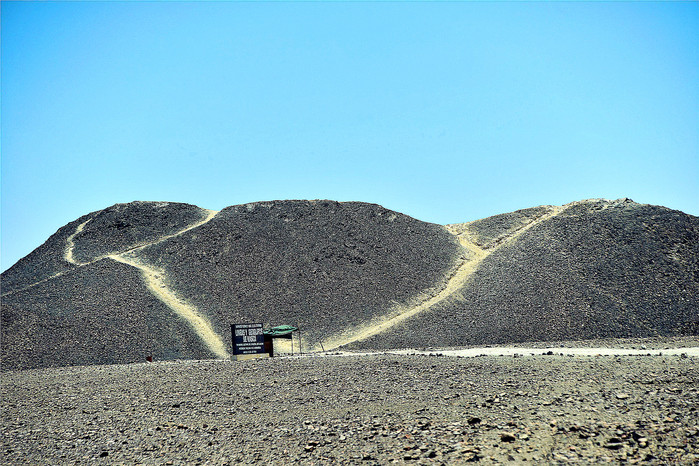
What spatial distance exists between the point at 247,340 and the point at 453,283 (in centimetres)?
2107

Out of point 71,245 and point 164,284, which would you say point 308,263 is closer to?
point 164,284

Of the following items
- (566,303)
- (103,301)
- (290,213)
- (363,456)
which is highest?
(290,213)

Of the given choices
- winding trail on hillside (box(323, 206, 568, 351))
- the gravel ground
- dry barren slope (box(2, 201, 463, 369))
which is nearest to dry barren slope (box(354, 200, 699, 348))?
winding trail on hillside (box(323, 206, 568, 351))

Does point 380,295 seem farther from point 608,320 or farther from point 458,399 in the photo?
point 458,399

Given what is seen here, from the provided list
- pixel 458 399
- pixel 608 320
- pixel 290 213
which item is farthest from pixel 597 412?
pixel 290 213

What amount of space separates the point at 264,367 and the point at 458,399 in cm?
1124

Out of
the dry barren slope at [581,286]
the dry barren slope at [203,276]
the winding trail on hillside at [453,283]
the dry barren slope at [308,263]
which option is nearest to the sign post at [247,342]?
the dry barren slope at [203,276]

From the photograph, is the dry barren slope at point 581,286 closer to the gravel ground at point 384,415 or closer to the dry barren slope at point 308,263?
the dry barren slope at point 308,263

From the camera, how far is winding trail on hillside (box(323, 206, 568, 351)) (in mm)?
38562

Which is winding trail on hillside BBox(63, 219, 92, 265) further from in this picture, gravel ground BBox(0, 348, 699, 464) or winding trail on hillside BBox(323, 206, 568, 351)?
gravel ground BBox(0, 348, 699, 464)

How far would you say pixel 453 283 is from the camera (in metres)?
46.5

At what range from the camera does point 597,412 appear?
38.9ft

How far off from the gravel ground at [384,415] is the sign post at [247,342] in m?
8.23

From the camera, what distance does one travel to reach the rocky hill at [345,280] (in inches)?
1425
